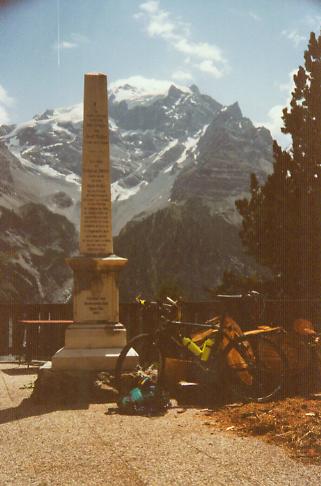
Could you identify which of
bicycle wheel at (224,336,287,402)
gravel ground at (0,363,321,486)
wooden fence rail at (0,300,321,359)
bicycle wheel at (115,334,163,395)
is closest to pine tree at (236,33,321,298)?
wooden fence rail at (0,300,321,359)

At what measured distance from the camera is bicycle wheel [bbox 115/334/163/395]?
7656 millimetres

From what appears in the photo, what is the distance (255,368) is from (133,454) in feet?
9.83

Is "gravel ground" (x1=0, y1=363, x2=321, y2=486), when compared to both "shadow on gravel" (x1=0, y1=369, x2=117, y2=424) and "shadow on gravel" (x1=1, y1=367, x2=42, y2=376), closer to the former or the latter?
"shadow on gravel" (x1=0, y1=369, x2=117, y2=424)

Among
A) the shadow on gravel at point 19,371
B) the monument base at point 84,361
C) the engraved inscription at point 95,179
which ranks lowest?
the shadow on gravel at point 19,371

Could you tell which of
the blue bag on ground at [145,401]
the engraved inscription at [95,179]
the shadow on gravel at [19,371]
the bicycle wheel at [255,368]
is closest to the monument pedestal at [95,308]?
the engraved inscription at [95,179]

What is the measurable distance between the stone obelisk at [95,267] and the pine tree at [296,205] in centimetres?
661

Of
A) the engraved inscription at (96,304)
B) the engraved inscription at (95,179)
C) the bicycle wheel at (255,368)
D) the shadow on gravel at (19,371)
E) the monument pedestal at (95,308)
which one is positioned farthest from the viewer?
the shadow on gravel at (19,371)

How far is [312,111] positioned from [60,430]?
12345mm

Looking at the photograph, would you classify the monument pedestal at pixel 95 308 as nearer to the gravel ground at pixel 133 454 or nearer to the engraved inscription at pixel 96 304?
the engraved inscription at pixel 96 304

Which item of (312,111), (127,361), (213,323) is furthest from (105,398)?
(312,111)

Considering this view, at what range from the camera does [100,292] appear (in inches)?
360

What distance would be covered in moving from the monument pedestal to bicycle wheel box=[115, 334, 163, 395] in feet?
1.59

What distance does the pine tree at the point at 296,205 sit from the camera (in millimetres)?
14539

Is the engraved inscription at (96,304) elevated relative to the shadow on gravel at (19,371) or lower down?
elevated
